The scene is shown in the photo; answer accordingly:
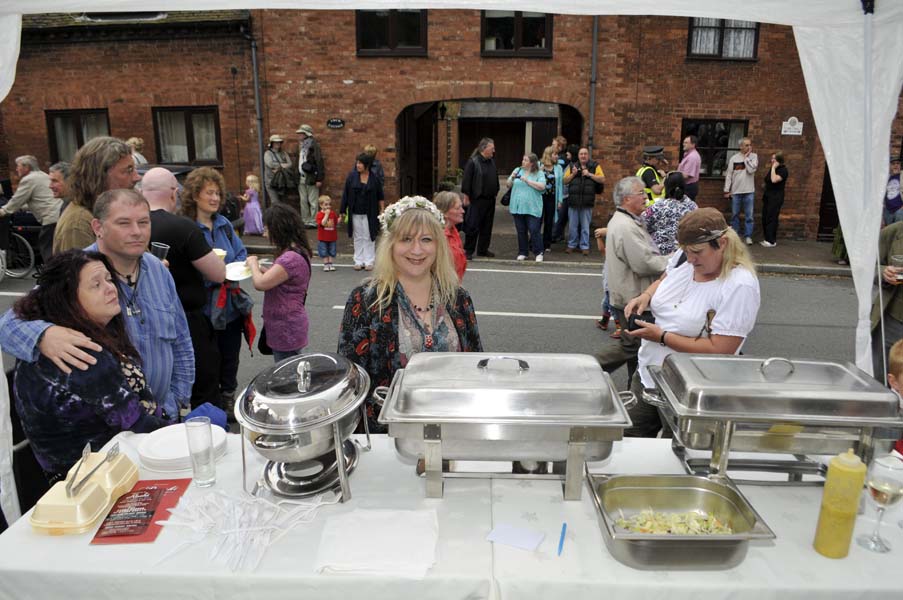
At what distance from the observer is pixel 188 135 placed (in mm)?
12914

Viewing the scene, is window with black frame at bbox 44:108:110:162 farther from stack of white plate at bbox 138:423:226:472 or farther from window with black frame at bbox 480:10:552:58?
stack of white plate at bbox 138:423:226:472

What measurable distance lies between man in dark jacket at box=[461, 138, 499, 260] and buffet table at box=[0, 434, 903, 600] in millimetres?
7964

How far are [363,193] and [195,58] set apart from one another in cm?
564

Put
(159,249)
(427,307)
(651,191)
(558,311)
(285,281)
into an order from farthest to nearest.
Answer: (651,191) < (558,311) < (285,281) < (159,249) < (427,307)

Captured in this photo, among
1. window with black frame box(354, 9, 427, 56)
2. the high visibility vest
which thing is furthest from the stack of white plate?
window with black frame box(354, 9, 427, 56)

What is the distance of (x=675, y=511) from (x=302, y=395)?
1.19 m

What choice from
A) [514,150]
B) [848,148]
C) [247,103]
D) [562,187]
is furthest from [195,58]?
[514,150]

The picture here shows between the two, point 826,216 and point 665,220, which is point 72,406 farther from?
point 826,216

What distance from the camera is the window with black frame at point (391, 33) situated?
11.7m

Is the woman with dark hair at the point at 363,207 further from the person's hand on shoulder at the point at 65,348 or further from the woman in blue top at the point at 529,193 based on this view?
the person's hand on shoulder at the point at 65,348

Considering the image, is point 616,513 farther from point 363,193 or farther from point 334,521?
point 363,193

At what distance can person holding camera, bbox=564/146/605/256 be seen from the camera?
1015cm

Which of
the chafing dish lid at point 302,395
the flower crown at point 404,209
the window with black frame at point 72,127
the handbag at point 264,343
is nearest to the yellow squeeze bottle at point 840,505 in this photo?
the chafing dish lid at point 302,395

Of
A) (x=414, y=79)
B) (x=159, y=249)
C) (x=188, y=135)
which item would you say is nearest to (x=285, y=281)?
(x=159, y=249)
